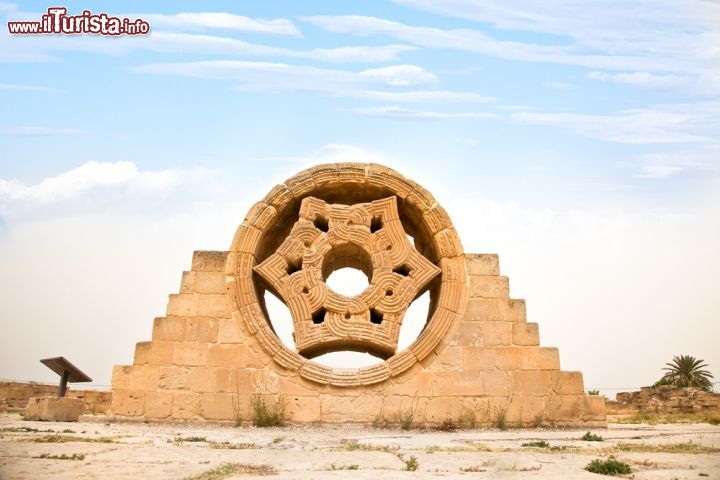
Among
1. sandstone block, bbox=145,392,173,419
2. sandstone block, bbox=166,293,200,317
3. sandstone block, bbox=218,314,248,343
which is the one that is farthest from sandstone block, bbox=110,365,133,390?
sandstone block, bbox=218,314,248,343

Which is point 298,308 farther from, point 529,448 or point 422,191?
point 529,448

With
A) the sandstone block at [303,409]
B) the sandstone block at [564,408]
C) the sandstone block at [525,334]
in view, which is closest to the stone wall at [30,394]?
the sandstone block at [303,409]

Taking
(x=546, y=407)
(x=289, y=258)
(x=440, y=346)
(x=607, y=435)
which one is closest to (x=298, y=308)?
(x=289, y=258)

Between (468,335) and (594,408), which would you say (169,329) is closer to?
(468,335)

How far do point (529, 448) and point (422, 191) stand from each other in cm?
449

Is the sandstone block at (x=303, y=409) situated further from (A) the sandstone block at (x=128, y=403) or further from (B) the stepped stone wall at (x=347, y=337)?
(A) the sandstone block at (x=128, y=403)

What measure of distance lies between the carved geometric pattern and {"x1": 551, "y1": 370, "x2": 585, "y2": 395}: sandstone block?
6.84 feet

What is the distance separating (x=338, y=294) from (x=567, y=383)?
3.24 m

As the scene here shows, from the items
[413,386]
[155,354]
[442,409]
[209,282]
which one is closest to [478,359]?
[442,409]

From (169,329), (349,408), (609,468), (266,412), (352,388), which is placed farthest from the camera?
(169,329)

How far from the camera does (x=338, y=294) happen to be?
29.0 ft

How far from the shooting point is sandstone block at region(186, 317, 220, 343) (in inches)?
344

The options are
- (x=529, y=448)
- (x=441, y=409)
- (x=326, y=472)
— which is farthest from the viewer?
(x=441, y=409)

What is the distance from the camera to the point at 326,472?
416 centimetres
